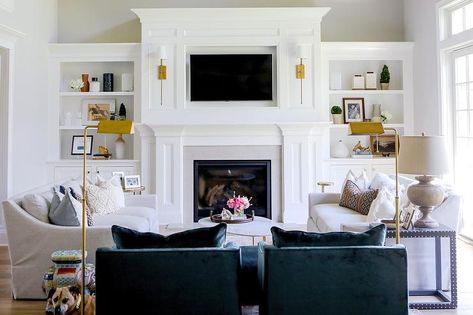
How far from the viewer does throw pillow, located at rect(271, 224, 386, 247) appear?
7.91 feet

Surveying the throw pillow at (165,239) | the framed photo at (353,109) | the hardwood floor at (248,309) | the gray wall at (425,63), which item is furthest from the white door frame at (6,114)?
the gray wall at (425,63)

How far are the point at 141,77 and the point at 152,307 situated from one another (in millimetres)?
4430

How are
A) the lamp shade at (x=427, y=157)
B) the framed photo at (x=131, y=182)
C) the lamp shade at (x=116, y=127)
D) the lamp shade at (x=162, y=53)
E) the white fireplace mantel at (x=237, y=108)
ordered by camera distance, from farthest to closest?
the white fireplace mantel at (x=237, y=108) → the lamp shade at (x=162, y=53) → the framed photo at (x=131, y=182) → the lamp shade at (x=427, y=157) → the lamp shade at (x=116, y=127)

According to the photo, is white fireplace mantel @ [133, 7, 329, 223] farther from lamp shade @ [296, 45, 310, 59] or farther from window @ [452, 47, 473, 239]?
window @ [452, 47, 473, 239]

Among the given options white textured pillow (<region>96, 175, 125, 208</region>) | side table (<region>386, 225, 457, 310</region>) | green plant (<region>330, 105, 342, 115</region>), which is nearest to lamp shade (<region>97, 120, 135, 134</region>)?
white textured pillow (<region>96, 175, 125, 208</region>)

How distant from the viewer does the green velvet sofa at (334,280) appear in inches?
92.4

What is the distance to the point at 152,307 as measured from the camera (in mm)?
2369

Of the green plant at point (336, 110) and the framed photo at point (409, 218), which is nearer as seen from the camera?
the framed photo at point (409, 218)

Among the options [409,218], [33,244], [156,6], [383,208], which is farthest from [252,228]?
Result: [156,6]

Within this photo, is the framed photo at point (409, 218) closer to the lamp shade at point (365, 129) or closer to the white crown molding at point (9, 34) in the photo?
the lamp shade at point (365, 129)

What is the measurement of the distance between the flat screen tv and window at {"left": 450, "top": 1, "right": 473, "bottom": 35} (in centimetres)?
245

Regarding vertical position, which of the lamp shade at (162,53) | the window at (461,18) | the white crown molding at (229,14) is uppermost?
the white crown molding at (229,14)

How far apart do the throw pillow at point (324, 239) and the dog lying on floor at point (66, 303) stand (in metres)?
1.41

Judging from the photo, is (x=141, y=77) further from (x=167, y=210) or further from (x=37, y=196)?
(x=37, y=196)
